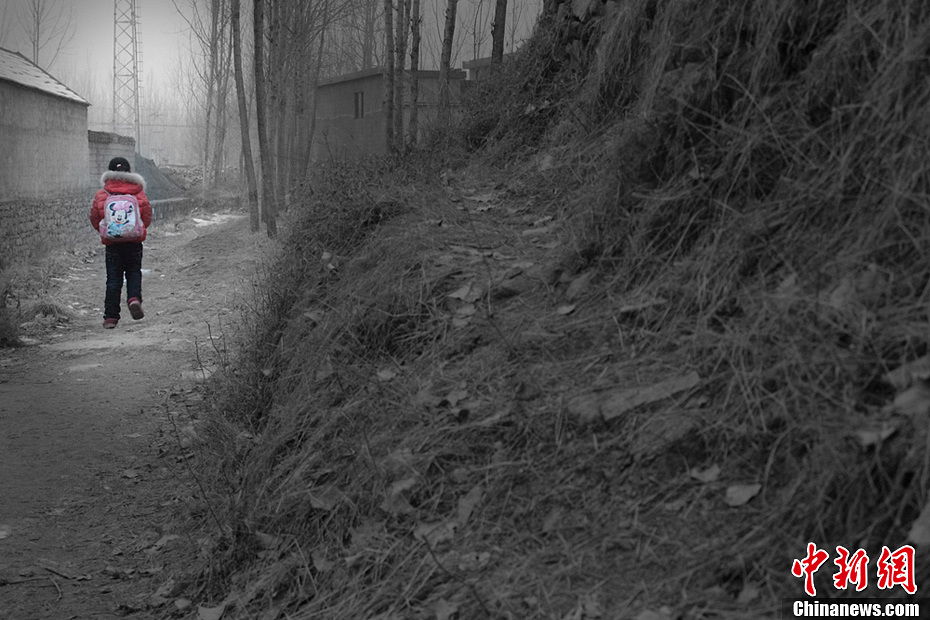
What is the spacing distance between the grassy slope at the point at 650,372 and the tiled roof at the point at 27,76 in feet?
49.9

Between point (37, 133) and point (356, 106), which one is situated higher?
point (356, 106)

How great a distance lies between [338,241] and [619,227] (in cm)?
293

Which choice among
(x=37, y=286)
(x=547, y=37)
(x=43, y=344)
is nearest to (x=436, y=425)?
(x=547, y=37)

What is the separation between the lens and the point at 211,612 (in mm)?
3898

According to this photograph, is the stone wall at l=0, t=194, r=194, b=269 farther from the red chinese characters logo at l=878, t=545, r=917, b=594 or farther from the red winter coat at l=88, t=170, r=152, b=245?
the red chinese characters logo at l=878, t=545, r=917, b=594

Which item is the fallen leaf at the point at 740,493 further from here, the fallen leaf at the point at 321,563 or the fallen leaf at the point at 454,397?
the fallen leaf at the point at 321,563

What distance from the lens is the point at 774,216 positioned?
361 centimetres

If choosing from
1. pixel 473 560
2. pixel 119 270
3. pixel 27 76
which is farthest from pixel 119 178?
pixel 27 76

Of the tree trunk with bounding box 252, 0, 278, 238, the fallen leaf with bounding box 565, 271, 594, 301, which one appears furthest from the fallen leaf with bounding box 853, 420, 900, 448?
the tree trunk with bounding box 252, 0, 278, 238

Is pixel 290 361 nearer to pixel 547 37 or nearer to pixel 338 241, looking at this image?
pixel 338 241

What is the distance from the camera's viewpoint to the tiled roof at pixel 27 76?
17945 millimetres

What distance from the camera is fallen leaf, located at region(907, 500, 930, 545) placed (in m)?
2.16

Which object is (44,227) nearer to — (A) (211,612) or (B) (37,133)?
(B) (37,133)

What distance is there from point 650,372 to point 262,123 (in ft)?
51.8
